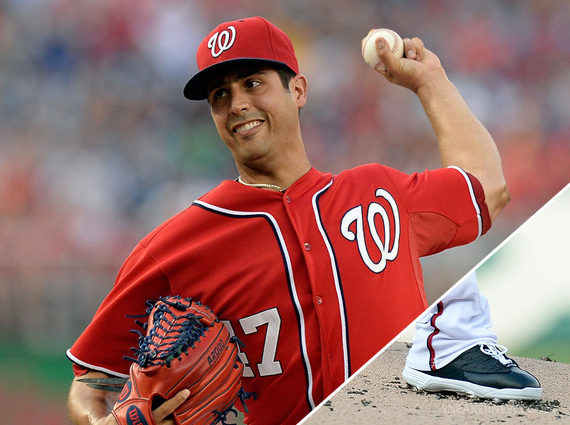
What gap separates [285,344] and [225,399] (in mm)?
161

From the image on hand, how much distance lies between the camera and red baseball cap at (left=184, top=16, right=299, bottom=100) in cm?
124

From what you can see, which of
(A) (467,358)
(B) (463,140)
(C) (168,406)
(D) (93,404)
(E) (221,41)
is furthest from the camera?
(B) (463,140)

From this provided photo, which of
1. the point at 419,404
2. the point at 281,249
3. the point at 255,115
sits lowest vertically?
the point at 419,404

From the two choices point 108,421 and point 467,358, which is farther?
point 108,421

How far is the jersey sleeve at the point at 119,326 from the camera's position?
118 centimetres

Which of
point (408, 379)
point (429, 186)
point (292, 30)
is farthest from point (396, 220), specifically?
point (292, 30)

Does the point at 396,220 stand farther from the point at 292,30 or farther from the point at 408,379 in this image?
the point at 292,30

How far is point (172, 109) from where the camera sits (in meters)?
4.12

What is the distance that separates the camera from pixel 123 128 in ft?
13.3

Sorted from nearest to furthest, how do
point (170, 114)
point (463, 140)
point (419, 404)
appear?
point (419, 404) < point (463, 140) < point (170, 114)

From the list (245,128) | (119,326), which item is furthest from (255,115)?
(119,326)

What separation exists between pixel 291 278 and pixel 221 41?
0.50 m

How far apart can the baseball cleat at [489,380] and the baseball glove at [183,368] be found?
460mm

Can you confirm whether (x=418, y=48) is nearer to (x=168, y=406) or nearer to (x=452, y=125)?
(x=452, y=125)
